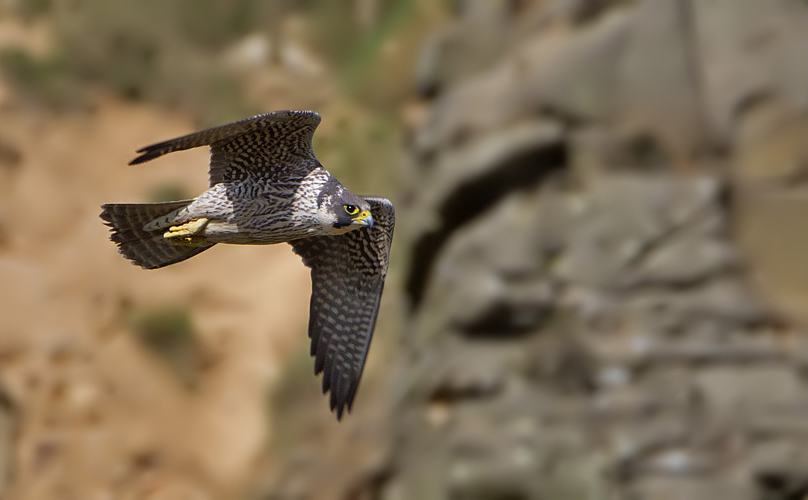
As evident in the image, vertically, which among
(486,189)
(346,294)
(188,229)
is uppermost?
(486,189)

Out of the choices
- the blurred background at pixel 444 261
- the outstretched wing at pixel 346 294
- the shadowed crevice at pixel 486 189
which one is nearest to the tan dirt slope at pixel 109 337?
the blurred background at pixel 444 261

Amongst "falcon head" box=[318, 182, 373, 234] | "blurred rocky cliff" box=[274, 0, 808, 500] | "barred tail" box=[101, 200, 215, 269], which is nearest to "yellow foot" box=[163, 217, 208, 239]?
"barred tail" box=[101, 200, 215, 269]

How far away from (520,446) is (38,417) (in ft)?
15.2

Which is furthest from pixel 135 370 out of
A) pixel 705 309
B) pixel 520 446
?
pixel 705 309

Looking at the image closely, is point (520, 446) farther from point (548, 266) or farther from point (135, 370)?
point (135, 370)

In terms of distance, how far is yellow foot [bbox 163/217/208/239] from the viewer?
4.87 meters

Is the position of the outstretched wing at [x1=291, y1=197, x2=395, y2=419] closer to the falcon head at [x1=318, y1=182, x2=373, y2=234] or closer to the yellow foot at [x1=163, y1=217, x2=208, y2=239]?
the falcon head at [x1=318, y1=182, x2=373, y2=234]

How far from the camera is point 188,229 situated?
488 centimetres

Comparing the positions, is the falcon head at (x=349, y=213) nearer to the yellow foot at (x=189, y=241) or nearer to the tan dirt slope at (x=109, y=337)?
the yellow foot at (x=189, y=241)

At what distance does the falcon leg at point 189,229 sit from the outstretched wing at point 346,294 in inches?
32.4

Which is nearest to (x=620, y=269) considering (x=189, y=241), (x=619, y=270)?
(x=619, y=270)

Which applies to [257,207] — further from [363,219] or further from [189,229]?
[363,219]

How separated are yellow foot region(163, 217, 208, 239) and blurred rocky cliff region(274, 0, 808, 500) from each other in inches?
166

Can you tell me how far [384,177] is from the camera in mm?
10203
